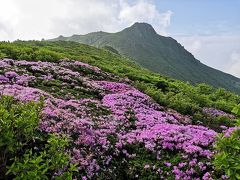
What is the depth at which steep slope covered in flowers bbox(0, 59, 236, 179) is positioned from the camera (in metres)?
16.6

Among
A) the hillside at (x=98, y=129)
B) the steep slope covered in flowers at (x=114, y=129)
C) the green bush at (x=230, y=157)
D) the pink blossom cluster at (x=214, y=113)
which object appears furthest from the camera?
the pink blossom cluster at (x=214, y=113)

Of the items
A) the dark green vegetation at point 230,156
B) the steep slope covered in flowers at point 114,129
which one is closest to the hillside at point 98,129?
the steep slope covered in flowers at point 114,129

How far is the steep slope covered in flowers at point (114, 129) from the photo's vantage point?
1658 cm

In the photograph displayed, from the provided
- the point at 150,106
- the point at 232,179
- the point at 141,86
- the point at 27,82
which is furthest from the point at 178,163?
the point at 141,86

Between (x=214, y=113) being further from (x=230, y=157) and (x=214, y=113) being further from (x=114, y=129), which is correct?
(x=230, y=157)

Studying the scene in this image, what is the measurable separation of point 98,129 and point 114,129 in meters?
1.09

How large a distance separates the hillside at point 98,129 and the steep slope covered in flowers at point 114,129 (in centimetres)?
4

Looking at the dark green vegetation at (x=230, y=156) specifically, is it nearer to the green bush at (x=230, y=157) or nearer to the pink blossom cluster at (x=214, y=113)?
the green bush at (x=230, y=157)

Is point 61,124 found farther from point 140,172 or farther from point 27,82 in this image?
point 27,82

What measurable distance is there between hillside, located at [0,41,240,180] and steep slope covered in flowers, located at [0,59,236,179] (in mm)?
43

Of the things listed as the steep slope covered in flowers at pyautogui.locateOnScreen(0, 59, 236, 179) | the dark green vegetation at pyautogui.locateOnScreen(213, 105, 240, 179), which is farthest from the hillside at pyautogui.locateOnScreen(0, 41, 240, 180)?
the dark green vegetation at pyautogui.locateOnScreen(213, 105, 240, 179)

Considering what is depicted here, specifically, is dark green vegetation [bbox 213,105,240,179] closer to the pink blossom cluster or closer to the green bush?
the green bush

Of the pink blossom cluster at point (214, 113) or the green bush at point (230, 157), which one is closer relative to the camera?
the green bush at point (230, 157)

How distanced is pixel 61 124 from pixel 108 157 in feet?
9.63
